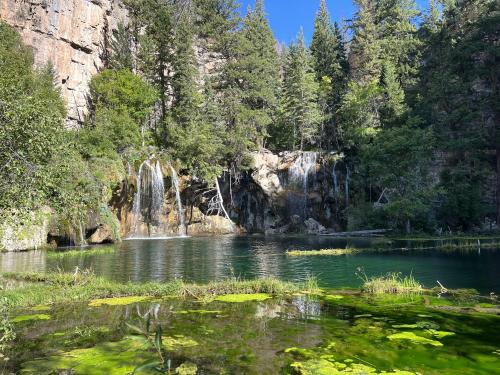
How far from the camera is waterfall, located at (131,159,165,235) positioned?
48.5m

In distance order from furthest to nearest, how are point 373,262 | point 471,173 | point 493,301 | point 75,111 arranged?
1. point 75,111
2. point 471,173
3. point 373,262
4. point 493,301

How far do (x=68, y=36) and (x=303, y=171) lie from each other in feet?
116

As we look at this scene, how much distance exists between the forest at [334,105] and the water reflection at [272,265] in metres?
10.4

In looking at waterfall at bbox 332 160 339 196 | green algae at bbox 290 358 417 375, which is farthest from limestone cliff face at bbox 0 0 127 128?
green algae at bbox 290 358 417 375

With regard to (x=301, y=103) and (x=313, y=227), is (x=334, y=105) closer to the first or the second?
(x=301, y=103)

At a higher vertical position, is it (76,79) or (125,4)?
(125,4)

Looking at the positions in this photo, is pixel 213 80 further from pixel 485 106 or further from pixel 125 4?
pixel 485 106

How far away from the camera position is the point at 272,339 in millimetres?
9648

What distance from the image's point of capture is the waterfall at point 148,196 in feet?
159

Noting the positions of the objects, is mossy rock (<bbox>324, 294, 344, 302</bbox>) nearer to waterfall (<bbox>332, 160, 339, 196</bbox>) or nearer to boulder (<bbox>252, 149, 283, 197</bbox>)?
boulder (<bbox>252, 149, 283, 197</bbox>)

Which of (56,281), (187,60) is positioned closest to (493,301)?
(56,281)

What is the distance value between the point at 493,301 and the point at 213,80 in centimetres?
5123

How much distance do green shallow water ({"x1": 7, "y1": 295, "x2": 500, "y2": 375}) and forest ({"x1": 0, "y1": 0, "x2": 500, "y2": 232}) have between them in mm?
26318

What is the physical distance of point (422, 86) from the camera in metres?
58.5
